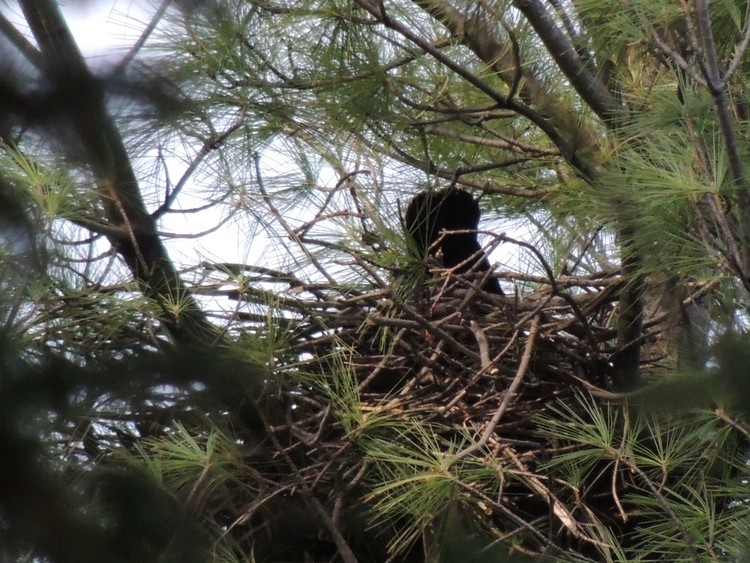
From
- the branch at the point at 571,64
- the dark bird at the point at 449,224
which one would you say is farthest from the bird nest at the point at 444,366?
the branch at the point at 571,64

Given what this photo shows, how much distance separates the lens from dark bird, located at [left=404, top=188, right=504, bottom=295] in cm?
230

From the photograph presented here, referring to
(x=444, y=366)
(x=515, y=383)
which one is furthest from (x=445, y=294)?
(x=515, y=383)

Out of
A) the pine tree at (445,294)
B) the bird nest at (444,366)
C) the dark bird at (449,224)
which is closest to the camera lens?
the pine tree at (445,294)

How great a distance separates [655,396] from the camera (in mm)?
1461

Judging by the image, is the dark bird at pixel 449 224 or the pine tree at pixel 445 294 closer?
the pine tree at pixel 445 294

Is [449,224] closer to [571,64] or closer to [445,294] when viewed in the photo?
[445,294]

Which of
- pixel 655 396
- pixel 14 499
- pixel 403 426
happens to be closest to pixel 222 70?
pixel 403 426

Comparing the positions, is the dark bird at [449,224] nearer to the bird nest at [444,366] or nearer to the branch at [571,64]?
the bird nest at [444,366]

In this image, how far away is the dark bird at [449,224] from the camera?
7.54ft

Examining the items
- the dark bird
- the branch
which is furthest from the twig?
the branch

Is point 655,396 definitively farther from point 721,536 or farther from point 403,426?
point 403,426

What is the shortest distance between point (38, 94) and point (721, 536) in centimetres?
127

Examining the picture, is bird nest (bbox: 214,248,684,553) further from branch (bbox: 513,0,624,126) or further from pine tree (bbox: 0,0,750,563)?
branch (bbox: 513,0,624,126)

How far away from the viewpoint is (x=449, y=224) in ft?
8.99
